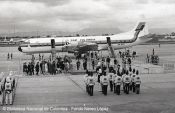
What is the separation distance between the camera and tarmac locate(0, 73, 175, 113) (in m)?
14.5

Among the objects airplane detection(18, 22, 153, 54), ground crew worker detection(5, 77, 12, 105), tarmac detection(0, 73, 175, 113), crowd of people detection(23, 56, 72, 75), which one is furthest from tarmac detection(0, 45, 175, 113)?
airplane detection(18, 22, 153, 54)

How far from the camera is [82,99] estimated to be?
1712 cm

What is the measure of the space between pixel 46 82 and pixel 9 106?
8973 mm

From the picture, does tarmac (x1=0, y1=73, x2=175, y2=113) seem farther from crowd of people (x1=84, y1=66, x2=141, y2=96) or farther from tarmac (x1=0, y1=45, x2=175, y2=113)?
crowd of people (x1=84, y1=66, x2=141, y2=96)

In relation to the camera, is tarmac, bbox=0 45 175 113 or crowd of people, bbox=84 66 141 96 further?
crowd of people, bbox=84 66 141 96

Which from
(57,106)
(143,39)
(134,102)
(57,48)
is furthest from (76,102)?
(143,39)

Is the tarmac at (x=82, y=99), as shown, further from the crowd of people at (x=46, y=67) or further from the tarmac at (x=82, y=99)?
the crowd of people at (x=46, y=67)

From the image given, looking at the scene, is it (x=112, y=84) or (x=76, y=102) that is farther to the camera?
(x=112, y=84)

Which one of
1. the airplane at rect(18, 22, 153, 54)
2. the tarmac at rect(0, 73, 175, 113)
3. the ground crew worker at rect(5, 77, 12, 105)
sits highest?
the airplane at rect(18, 22, 153, 54)

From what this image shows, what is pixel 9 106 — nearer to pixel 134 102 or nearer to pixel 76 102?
pixel 76 102

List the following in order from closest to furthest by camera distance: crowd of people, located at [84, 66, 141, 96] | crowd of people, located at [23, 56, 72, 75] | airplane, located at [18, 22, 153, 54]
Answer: crowd of people, located at [84, 66, 141, 96], crowd of people, located at [23, 56, 72, 75], airplane, located at [18, 22, 153, 54]

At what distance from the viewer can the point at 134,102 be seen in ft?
52.9

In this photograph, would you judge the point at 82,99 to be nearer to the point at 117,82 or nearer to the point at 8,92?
the point at 117,82

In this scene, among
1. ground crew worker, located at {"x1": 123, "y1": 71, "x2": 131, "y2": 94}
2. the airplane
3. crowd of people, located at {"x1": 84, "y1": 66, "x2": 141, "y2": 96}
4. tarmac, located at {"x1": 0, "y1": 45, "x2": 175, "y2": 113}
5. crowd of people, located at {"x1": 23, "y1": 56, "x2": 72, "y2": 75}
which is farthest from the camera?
the airplane
